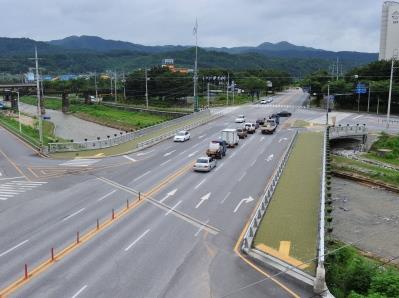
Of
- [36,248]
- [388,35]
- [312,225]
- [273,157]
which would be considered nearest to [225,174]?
[273,157]

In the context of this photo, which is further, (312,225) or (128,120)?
(128,120)

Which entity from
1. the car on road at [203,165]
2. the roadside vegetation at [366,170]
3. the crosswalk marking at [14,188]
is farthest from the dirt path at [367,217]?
the crosswalk marking at [14,188]

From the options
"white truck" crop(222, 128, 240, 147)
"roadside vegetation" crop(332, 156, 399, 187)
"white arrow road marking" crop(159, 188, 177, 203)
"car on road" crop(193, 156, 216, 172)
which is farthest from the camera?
"white truck" crop(222, 128, 240, 147)

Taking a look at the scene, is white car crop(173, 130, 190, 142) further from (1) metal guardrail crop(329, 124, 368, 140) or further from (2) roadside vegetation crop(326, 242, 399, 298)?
(2) roadside vegetation crop(326, 242, 399, 298)

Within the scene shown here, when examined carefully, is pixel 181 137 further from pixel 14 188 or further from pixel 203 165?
pixel 14 188

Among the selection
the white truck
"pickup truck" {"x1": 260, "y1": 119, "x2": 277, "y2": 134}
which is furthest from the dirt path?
"pickup truck" {"x1": 260, "y1": 119, "x2": 277, "y2": 134}

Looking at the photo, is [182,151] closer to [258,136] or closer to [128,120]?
[258,136]

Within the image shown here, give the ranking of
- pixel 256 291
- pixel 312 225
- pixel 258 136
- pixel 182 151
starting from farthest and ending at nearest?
1. pixel 258 136
2. pixel 182 151
3. pixel 312 225
4. pixel 256 291
